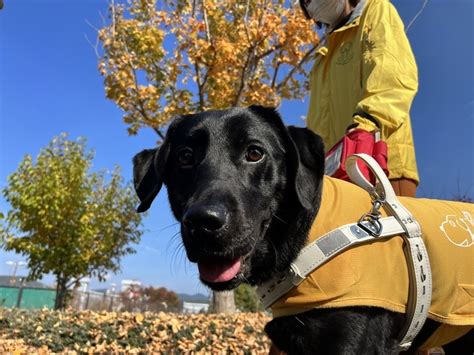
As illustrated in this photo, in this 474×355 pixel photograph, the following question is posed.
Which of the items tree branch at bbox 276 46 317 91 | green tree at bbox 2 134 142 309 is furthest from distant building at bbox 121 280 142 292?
tree branch at bbox 276 46 317 91

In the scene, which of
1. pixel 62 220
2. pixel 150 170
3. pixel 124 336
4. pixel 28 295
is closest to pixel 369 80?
pixel 150 170

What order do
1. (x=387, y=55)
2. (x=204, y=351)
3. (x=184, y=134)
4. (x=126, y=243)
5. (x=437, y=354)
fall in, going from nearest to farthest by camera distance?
(x=184, y=134)
(x=387, y=55)
(x=437, y=354)
(x=204, y=351)
(x=126, y=243)

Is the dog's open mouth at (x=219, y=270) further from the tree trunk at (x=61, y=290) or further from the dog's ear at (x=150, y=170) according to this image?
the tree trunk at (x=61, y=290)

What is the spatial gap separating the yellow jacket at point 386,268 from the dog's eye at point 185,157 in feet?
2.41

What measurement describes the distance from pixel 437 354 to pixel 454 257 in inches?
109

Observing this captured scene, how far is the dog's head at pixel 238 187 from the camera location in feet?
6.27

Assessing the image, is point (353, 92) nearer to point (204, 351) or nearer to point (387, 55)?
point (387, 55)

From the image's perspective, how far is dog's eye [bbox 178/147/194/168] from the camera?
7.73ft

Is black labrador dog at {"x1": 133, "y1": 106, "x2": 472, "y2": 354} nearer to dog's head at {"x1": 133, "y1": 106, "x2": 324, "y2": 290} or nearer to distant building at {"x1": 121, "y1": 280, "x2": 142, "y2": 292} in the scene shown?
dog's head at {"x1": 133, "y1": 106, "x2": 324, "y2": 290}

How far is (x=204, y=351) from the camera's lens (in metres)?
4.80

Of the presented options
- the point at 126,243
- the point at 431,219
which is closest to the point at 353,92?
the point at 431,219

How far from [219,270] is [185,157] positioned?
694mm

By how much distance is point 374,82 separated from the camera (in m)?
2.72

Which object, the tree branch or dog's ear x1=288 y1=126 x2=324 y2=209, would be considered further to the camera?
the tree branch
